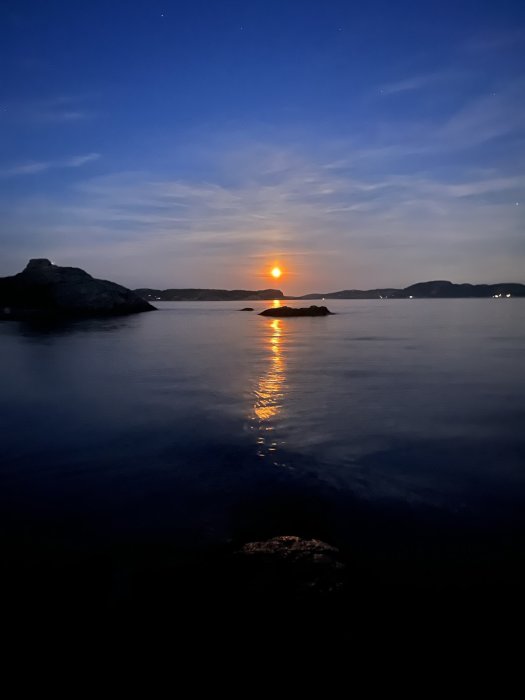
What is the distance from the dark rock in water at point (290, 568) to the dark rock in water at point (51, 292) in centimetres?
8602

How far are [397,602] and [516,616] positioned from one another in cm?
130

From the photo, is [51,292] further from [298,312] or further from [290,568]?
[290,568]

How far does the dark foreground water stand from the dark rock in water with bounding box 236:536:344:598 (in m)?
0.47

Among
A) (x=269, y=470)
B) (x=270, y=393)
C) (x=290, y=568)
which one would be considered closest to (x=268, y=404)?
(x=270, y=393)

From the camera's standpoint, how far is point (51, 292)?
83125 mm

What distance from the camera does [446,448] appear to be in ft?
33.0

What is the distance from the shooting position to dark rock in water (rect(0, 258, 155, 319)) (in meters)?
82.5

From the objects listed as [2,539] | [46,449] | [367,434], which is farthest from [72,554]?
[367,434]

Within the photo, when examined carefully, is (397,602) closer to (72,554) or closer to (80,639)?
(80,639)

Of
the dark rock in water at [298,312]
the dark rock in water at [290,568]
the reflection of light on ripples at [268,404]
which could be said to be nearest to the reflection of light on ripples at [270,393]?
the reflection of light on ripples at [268,404]

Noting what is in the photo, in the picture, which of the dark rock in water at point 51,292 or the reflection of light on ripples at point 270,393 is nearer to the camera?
the reflection of light on ripples at point 270,393

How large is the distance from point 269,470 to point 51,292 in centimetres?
8798

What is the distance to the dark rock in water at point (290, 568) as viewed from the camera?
4.66 meters

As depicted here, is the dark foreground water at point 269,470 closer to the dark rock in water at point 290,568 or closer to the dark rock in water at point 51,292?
the dark rock in water at point 290,568
